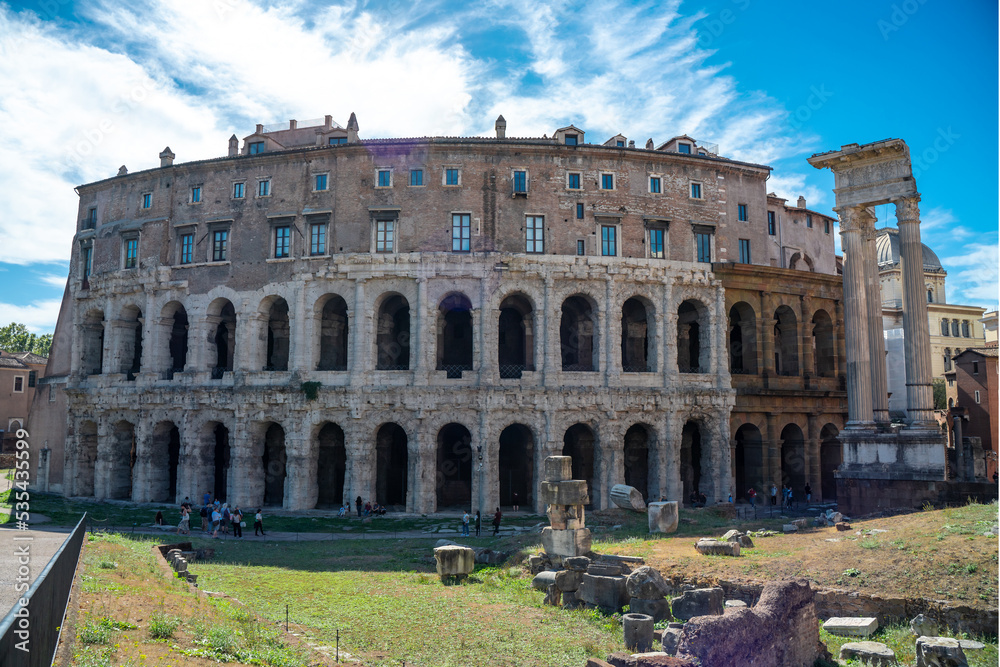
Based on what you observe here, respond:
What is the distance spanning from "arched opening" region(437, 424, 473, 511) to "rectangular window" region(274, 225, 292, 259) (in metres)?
12.1

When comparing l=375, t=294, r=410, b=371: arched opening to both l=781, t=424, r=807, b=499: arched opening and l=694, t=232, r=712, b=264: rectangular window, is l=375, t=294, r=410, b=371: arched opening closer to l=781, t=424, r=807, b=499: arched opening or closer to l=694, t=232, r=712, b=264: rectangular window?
l=694, t=232, r=712, b=264: rectangular window

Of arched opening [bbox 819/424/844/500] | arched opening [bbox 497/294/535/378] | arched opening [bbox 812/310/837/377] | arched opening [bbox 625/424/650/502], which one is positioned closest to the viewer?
arched opening [bbox 497/294/535/378]

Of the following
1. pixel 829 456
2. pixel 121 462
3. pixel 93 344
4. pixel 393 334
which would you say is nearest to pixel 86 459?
pixel 121 462

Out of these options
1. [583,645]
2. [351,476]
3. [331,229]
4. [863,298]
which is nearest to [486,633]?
[583,645]

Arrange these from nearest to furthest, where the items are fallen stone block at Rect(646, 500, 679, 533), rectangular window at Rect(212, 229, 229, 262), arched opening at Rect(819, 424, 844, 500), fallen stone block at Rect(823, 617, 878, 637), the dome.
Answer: fallen stone block at Rect(823, 617, 878, 637) → fallen stone block at Rect(646, 500, 679, 533) → rectangular window at Rect(212, 229, 229, 262) → arched opening at Rect(819, 424, 844, 500) → the dome

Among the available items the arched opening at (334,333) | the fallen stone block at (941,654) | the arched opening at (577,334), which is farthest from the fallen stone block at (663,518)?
the arched opening at (334,333)

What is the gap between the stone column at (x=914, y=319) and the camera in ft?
86.5

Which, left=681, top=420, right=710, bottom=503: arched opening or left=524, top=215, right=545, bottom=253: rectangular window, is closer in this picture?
left=524, top=215, right=545, bottom=253: rectangular window

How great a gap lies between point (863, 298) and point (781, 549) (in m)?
14.9

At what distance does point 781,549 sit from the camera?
17.8 metres

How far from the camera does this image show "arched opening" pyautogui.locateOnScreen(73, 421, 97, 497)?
38.4 m

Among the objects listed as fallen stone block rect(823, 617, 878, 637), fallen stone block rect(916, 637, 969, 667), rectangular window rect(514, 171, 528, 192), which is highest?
rectangular window rect(514, 171, 528, 192)

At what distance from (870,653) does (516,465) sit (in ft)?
84.1

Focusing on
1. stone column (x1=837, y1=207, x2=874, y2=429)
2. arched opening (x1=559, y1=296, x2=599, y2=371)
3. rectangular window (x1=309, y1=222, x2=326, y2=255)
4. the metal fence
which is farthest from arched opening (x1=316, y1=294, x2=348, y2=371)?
the metal fence
